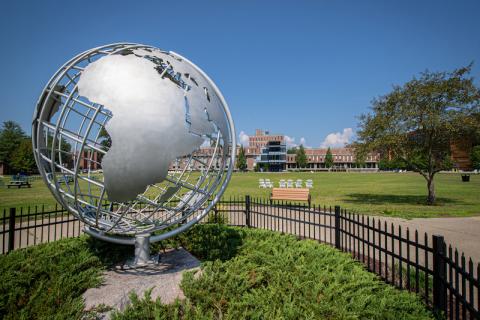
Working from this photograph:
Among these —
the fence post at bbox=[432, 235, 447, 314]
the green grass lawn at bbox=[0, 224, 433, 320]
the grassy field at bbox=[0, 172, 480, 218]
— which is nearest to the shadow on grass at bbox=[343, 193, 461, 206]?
the grassy field at bbox=[0, 172, 480, 218]

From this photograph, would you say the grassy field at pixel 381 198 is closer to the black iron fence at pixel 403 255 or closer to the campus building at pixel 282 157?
the black iron fence at pixel 403 255

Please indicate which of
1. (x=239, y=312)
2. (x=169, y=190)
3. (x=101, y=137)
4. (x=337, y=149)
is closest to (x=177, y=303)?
(x=239, y=312)

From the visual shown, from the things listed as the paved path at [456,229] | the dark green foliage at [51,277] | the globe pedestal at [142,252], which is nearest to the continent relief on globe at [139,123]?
the globe pedestal at [142,252]

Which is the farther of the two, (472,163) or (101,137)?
(472,163)

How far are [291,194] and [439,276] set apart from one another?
38.5ft

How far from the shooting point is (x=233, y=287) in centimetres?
481

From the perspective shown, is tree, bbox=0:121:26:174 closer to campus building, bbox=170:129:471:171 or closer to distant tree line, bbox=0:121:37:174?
distant tree line, bbox=0:121:37:174

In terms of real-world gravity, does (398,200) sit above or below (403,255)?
above

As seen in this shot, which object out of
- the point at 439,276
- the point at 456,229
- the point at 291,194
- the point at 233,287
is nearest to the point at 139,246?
the point at 233,287

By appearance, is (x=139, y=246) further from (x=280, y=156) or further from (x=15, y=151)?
(x=280, y=156)

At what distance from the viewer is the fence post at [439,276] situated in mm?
4246

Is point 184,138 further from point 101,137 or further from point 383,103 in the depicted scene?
point 383,103

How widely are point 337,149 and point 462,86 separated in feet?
376

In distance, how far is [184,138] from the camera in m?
4.22
